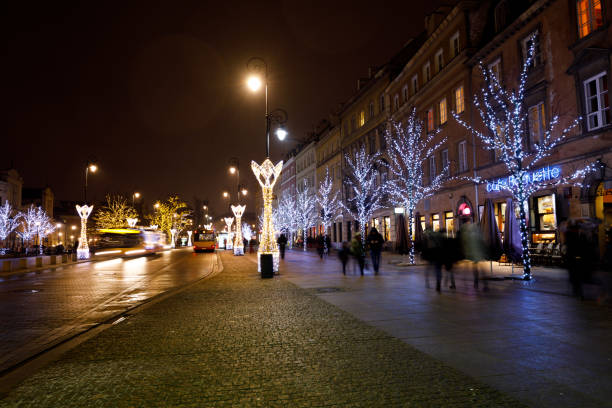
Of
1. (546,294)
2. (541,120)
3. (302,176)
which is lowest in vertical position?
(546,294)

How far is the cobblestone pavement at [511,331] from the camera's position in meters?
4.81

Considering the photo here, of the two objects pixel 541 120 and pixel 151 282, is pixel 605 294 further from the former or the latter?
pixel 151 282

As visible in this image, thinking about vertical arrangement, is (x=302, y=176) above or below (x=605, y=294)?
above

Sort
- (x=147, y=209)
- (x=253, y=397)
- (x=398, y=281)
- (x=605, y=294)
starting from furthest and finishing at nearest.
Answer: (x=147, y=209) < (x=398, y=281) < (x=605, y=294) < (x=253, y=397)

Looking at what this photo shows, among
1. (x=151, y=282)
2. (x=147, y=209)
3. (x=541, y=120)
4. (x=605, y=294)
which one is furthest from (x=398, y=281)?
(x=147, y=209)

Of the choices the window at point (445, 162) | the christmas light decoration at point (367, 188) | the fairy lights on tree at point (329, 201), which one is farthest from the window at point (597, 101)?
the fairy lights on tree at point (329, 201)

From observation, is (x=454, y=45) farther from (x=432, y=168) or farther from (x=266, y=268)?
(x=266, y=268)

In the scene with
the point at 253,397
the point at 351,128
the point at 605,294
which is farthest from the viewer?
the point at 351,128

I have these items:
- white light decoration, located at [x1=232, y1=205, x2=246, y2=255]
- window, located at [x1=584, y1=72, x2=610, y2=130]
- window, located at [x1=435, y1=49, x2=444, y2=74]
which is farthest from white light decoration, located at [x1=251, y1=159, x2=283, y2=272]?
white light decoration, located at [x1=232, y1=205, x2=246, y2=255]

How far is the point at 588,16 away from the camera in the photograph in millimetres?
17719

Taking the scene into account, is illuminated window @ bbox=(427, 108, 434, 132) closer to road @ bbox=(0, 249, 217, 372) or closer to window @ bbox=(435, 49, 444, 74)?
window @ bbox=(435, 49, 444, 74)

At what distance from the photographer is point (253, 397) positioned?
4.57 m

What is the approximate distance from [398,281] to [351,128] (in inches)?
1470

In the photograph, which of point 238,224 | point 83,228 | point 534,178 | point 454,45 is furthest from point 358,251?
point 83,228
